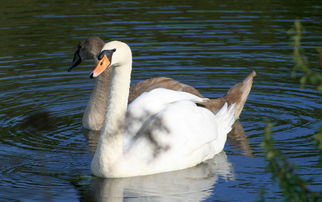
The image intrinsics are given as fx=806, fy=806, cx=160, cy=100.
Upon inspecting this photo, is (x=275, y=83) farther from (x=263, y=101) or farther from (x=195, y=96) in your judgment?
(x=195, y=96)

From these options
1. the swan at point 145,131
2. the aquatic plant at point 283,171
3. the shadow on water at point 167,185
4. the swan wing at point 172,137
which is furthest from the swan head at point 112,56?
the aquatic plant at point 283,171

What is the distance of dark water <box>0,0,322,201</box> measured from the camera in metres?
8.04

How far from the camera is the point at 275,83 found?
11648mm

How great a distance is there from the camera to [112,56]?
796 cm

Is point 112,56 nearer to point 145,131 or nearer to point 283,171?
point 145,131

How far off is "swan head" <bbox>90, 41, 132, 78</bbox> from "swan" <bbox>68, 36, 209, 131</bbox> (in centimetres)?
189

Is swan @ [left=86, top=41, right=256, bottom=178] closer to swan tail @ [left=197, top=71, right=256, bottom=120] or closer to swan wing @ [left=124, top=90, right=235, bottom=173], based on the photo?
swan wing @ [left=124, top=90, right=235, bottom=173]

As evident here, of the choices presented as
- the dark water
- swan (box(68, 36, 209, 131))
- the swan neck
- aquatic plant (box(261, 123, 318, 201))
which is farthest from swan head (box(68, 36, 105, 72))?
aquatic plant (box(261, 123, 318, 201))

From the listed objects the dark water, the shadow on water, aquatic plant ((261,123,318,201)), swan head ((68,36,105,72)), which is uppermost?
aquatic plant ((261,123,318,201))

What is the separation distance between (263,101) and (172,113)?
2774 mm

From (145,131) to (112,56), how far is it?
89 cm

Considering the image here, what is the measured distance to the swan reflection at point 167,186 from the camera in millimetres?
7645

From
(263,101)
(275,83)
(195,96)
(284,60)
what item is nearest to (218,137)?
(195,96)

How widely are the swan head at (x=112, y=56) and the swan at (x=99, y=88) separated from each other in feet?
6.22
